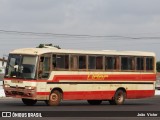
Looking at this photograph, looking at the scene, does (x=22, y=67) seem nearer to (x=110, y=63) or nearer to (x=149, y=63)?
(x=110, y=63)

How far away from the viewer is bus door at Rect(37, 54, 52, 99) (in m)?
31.3

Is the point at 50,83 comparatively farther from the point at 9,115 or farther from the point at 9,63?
the point at 9,115

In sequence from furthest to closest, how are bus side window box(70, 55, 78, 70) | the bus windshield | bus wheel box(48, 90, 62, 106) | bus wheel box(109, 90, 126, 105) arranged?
bus wheel box(109, 90, 126, 105), bus side window box(70, 55, 78, 70), bus wheel box(48, 90, 62, 106), the bus windshield

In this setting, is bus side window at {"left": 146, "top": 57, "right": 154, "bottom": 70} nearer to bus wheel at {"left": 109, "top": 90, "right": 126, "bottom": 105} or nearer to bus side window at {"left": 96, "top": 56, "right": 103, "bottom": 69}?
bus wheel at {"left": 109, "top": 90, "right": 126, "bottom": 105}

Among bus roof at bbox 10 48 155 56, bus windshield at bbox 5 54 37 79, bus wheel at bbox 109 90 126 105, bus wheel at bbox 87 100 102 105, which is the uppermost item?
bus roof at bbox 10 48 155 56

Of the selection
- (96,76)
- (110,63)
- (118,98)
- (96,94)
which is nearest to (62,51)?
(96,76)

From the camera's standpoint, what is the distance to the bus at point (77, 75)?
31359mm

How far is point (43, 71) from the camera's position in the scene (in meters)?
31.4

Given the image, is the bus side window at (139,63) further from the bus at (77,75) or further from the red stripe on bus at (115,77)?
the red stripe on bus at (115,77)

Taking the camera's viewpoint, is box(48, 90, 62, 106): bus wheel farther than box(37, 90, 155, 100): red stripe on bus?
No

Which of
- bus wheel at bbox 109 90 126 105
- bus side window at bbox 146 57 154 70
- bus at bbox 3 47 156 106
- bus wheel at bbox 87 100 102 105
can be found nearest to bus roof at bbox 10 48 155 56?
bus at bbox 3 47 156 106

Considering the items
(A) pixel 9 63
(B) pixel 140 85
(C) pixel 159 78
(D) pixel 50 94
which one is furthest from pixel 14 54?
(C) pixel 159 78

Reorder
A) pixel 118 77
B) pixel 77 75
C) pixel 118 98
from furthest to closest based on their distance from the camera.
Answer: pixel 118 98 → pixel 118 77 → pixel 77 75

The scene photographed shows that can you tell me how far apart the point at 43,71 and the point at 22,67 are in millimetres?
1079
